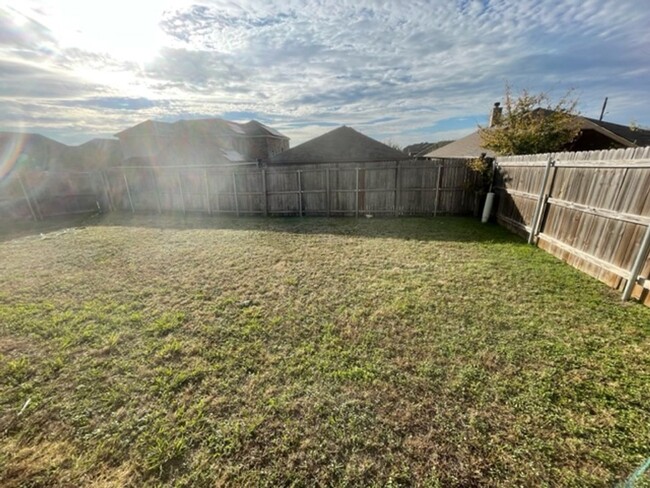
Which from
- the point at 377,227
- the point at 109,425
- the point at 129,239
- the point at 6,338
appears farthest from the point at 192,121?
the point at 109,425

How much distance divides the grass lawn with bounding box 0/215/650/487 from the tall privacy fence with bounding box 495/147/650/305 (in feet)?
1.26

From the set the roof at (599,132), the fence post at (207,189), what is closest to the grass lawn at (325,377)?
the fence post at (207,189)

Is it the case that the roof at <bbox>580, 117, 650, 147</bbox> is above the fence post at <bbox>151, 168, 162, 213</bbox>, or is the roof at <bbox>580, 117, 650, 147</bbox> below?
above

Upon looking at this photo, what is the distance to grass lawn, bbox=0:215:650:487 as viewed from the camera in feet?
5.95

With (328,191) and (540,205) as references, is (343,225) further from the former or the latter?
(540,205)

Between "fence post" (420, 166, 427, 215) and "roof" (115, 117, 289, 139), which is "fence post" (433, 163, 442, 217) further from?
"roof" (115, 117, 289, 139)

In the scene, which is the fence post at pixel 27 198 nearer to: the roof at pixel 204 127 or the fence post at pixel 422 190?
the fence post at pixel 422 190

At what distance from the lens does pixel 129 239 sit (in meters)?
7.66

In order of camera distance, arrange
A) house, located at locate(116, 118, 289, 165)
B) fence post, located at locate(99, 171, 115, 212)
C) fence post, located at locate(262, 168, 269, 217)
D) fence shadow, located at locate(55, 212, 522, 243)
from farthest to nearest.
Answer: house, located at locate(116, 118, 289, 165) < fence post, located at locate(99, 171, 115, 212) < fence post, located at locate(262, 168, 269, 217) < fence shadow, located at locate(55, 212, 522, 243)

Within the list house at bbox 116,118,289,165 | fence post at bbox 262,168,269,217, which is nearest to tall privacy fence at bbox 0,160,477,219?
fence post at bbox 262,168,269,217

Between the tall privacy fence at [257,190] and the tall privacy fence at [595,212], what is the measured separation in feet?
9.58

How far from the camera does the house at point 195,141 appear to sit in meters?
24.6

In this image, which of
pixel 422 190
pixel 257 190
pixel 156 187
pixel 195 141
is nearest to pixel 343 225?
pixel 422 190

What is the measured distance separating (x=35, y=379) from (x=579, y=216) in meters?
7.85
